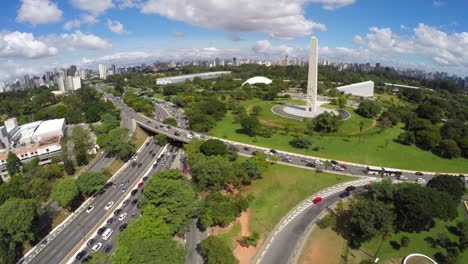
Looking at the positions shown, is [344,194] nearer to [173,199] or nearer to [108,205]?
[173,199]

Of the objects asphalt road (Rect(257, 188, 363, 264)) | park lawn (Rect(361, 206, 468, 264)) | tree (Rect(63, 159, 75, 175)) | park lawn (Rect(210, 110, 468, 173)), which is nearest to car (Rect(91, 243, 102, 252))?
asphalt road (Rect(257, 188, 363, 264))

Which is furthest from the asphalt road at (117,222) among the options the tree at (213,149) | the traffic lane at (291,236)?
the traffic lane at (291,236)

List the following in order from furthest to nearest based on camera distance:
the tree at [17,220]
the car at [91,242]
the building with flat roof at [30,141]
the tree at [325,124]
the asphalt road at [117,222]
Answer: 1. the tree at [325,124]
2. the building with flat roof at [30,141]
3. the car at [91,242]
4. the asphalt road at [117,222]
5. the tree at [17,220]

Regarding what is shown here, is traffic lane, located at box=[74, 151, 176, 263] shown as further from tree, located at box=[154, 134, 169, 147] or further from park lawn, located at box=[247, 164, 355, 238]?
tree, located at box=[154, 134, 169, 147]

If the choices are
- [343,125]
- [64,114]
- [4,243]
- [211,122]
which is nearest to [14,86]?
[64,114]

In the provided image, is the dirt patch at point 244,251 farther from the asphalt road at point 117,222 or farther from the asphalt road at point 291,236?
the asphalt road at point 117,222

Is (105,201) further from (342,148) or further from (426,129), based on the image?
(426,129)
